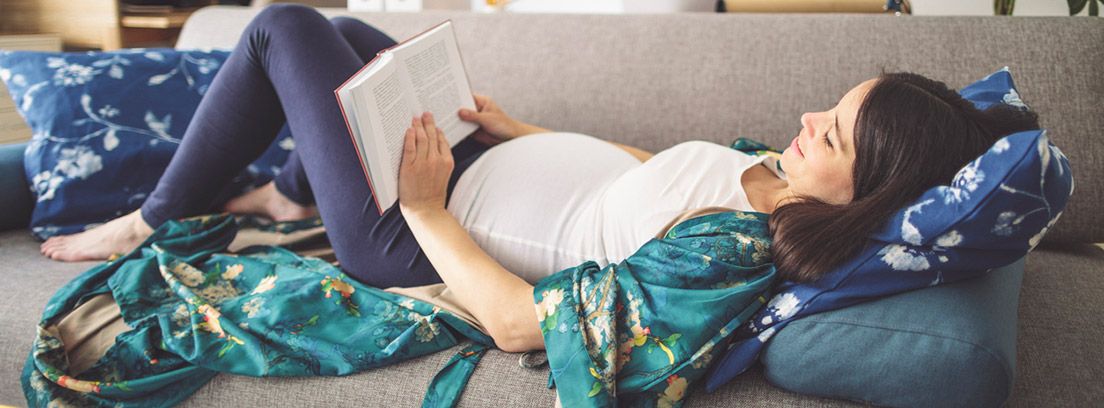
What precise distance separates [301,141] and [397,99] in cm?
24

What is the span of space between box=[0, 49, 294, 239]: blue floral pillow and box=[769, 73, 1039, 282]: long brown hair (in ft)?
3.97

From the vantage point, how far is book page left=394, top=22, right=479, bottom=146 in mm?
1144

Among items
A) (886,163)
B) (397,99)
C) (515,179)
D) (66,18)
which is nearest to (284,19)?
(397,99)

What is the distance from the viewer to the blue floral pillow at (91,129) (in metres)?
1.42

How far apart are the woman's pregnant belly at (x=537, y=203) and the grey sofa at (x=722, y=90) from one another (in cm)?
19

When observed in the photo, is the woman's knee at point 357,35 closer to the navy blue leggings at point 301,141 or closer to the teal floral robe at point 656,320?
the navy blue leggings at point 301,141

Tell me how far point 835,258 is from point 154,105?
1.33 meters

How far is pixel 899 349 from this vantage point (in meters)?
0.83

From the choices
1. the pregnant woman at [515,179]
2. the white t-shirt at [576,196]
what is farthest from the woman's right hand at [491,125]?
the white t-shirt at [576,196]

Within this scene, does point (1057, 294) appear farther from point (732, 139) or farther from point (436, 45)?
point (436, 45)

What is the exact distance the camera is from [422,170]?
3.67 feet

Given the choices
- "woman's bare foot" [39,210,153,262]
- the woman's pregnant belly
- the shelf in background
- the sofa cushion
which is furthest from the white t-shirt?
the shelf in background

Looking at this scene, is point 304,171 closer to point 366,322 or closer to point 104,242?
point 104,242

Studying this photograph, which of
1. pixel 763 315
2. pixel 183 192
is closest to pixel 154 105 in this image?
pixel 183 192
